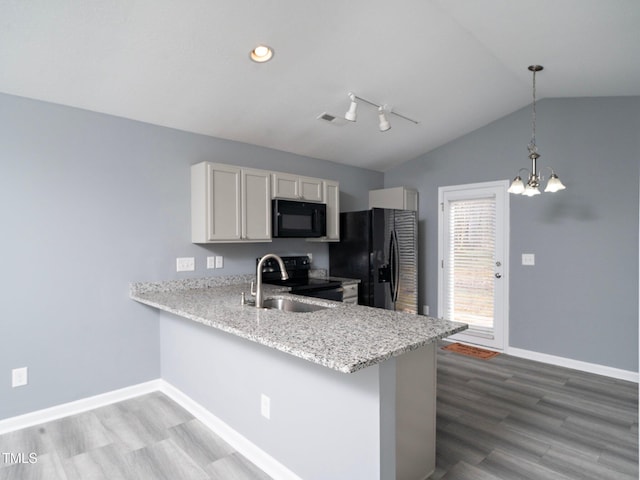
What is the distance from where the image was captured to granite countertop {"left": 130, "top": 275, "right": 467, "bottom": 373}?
1416 millimetres

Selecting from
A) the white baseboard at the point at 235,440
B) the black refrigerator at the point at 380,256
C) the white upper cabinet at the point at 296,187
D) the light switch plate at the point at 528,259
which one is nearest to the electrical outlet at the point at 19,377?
the white baseboard at the point at 235,440

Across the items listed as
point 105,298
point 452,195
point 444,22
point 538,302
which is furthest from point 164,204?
point 538,302

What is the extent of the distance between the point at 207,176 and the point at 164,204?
454 millimetres

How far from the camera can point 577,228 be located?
366 cm

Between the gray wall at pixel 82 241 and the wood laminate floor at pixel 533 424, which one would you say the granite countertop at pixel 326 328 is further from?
the wood laminate floor at pixel 533 424

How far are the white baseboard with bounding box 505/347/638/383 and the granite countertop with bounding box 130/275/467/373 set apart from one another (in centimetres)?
262

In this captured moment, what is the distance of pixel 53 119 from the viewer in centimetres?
261

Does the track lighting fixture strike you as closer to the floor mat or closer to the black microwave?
the black microwave

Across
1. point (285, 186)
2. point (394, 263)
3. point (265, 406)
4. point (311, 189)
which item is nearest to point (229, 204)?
point (285, 186)

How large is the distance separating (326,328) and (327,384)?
26 centimetres

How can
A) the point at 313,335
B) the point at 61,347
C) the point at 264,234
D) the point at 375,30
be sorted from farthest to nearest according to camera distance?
1. the point at 264,234
2. the point at 61,347
3. the point at 375,30
4. the point at 313,335

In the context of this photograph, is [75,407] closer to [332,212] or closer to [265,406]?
[265,406]

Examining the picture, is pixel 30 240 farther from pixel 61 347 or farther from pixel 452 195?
pixel 452 195

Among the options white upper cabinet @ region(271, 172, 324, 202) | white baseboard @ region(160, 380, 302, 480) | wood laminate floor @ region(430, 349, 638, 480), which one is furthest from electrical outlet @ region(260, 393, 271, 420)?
white upper cabinet @ region(271, 172, 324, 202)
